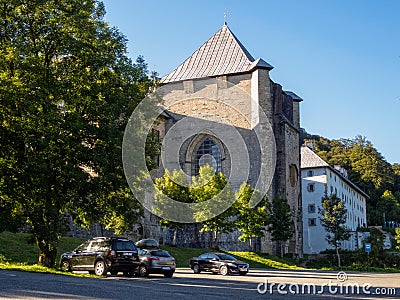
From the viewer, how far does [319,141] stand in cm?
11194

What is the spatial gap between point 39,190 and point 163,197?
77.0 feet

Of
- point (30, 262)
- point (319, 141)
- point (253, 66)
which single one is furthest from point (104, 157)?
point (319, 141)

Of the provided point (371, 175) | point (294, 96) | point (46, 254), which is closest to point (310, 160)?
point (294, 96)

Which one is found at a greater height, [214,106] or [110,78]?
[214,106]

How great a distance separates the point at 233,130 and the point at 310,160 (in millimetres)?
26309

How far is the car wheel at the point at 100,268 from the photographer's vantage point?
20069 mm

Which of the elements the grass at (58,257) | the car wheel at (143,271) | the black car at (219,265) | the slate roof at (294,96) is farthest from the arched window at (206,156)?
the car wheel at (143,271)

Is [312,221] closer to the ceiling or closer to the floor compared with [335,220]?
closer to the ceiling

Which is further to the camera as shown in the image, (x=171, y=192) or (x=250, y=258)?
(x=171, y=192)

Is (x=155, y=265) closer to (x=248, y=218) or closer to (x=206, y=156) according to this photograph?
(x=248, y=218)

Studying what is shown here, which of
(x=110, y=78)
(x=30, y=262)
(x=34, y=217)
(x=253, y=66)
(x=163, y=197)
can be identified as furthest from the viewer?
(x=253, y=66)

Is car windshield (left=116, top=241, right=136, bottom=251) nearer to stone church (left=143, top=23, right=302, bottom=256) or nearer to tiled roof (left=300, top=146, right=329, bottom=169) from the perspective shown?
stone church (left=143, top=23, right=302, bottom=256)

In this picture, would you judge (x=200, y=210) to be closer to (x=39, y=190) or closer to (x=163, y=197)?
(x=163, y=197)

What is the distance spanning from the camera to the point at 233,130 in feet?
170
